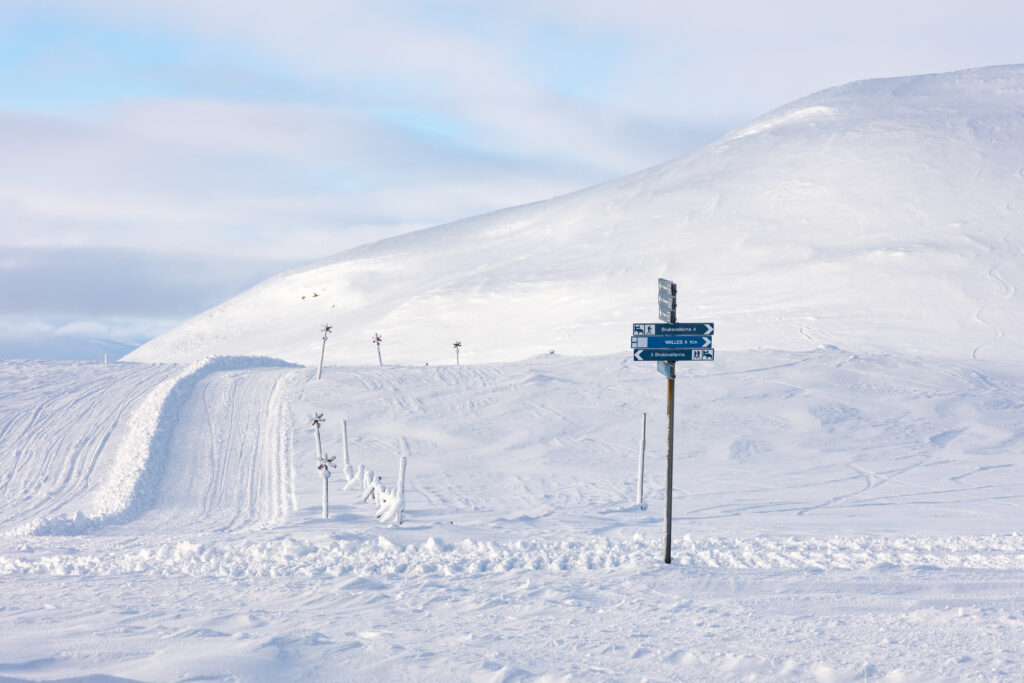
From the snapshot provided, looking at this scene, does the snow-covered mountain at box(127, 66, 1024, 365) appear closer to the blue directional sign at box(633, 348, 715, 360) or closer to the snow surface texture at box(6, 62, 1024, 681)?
the snow surface texture at box(6, 62, 1024, 681)

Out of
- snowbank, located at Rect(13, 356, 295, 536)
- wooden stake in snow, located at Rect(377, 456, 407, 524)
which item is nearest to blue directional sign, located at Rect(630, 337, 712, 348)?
wooden stake in snow, located at Rect(377, 456, 407, 524)

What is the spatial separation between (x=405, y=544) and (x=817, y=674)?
6.53 meters

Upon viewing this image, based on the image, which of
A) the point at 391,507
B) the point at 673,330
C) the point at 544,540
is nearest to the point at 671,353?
the point at 673,330

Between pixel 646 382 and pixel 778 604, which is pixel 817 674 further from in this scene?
pixel 646 382

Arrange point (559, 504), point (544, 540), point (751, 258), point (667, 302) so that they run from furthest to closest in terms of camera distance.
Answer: point (751, 258)
point (559, 504)
point (544, 540)
point (667, 302)

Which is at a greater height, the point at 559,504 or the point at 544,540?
the point at 544,540

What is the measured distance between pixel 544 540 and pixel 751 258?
67.0 m

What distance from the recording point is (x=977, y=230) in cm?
7656

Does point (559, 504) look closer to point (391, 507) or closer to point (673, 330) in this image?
point (391, 507)

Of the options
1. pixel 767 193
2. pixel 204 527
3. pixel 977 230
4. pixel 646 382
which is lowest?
pixel 204 527

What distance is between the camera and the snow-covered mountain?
195 ft

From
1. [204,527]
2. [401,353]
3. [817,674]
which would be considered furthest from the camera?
[401,353]

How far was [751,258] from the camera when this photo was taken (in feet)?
255

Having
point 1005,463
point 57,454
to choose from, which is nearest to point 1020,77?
point 1005,463
